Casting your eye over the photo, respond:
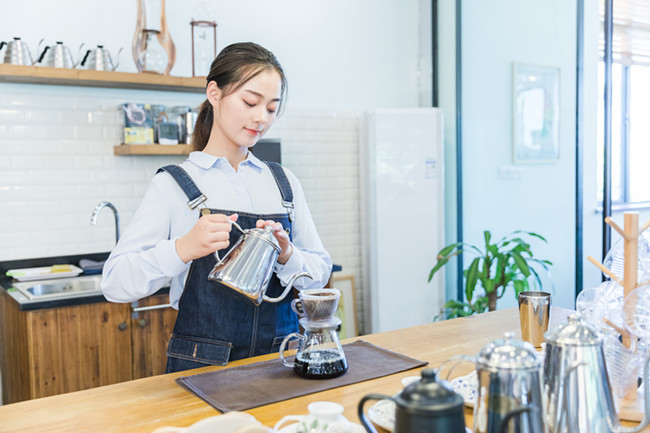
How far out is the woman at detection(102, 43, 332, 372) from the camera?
5.58 feet

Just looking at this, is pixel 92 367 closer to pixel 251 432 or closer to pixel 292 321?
pixel 292 321

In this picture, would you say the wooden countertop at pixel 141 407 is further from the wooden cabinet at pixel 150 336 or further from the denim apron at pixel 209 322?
the wooden cabinet at pixel 150 336

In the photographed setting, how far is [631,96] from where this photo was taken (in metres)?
3.94

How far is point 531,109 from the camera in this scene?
4.82 metres

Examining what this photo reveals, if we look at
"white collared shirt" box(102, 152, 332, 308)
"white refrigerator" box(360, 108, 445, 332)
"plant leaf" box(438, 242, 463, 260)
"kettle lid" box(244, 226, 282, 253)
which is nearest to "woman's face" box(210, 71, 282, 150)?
"white collared shirt" box(102, 152, 332, 308)

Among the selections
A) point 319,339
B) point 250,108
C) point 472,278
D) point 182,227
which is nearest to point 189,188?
point 182,227

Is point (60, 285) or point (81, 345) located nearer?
point (81, 345)

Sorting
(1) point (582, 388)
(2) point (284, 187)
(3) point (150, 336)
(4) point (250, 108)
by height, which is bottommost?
(3) point (150, 336)

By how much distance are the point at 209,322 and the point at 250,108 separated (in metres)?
0.61

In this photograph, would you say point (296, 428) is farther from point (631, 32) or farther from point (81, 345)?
point (631, 32)

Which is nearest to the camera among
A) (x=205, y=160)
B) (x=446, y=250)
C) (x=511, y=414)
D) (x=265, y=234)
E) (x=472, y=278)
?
(x=511, y=414)

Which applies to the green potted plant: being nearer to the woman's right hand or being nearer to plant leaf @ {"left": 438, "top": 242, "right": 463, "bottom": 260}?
plant leaf @ {"left": 438, "top": 242, "right": 463, "bottom": 260}

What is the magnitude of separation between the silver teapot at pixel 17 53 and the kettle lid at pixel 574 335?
3.12 m

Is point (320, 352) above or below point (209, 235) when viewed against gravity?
below
